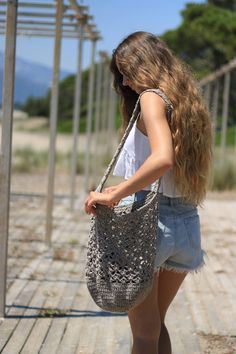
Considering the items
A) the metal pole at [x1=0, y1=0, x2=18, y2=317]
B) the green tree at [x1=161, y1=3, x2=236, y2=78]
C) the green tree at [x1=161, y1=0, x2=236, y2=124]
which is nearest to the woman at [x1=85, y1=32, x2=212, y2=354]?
the metal pole at [x1=0, y1=0, x2=18, y2=317]

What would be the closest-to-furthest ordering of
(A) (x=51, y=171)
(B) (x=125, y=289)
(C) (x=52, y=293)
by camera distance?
(B) (x=125, y=289) < (C) (x=52, y=293) < (A) (x=51, y=171)

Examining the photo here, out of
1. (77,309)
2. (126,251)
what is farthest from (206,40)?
(126,251)

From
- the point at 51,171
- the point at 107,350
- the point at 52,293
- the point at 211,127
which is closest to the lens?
the point at 211,127

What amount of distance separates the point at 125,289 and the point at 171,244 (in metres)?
0.25

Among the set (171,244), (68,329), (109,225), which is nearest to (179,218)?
(171,244)

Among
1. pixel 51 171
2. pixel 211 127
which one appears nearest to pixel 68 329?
pixel 211 127

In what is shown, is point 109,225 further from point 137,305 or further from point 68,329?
point 68,329

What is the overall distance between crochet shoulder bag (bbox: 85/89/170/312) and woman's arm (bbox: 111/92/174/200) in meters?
0.08

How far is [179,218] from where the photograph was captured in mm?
2730

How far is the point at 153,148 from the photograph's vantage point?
2.48 m

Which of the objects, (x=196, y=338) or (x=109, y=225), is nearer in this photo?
(x=109, y=225)

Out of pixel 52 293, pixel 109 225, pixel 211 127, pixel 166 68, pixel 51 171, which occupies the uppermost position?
pixel 166 68

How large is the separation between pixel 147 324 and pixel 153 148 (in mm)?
732

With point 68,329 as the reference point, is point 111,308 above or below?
above
